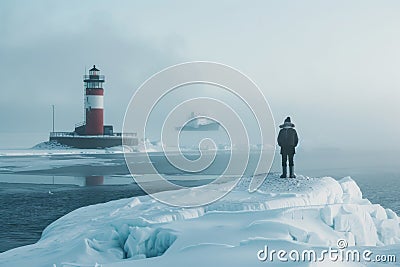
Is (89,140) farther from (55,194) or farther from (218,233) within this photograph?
(218,233)

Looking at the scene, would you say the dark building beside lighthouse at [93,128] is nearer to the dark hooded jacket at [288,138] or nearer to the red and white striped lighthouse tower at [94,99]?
the red and white striped lighthouse tower at [94,99]

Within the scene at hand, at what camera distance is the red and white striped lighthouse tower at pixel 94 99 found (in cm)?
6038

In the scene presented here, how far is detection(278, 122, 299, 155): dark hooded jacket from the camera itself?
1689cm

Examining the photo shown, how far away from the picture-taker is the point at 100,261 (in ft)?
31.9

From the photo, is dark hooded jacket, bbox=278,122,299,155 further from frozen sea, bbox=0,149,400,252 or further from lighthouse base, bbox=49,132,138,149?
lighthouse base, bbox=49,132,138,149

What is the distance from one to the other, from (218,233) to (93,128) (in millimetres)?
53879

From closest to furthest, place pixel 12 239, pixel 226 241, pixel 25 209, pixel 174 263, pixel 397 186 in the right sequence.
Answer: pixel 174 263, pixel 226 241, pixel 12 239, pixel 25 209, pixel 397 186

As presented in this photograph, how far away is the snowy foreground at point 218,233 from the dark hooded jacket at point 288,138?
7.97ft

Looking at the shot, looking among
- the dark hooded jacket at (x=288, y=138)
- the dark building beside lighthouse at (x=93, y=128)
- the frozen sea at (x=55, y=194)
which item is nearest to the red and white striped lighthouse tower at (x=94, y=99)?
the dark building beside lighthouse at (x=93, y=128)

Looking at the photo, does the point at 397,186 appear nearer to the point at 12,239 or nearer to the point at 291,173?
the point at 291,173

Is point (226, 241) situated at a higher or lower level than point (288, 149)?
lower

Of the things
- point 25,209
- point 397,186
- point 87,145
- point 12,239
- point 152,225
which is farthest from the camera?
point 87,145

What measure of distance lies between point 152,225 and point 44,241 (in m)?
3.05

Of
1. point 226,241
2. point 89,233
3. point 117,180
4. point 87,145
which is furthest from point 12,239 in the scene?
point 87,145
